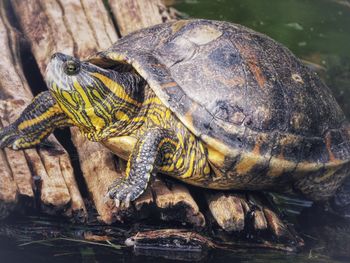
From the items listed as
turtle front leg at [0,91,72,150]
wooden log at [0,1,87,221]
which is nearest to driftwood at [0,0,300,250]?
wooden log at [0,1,87,221]

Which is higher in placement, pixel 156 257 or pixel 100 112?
pixel 100 112

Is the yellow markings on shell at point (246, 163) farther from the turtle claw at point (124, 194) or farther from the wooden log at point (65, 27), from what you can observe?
the wooden log at point (65, 27)

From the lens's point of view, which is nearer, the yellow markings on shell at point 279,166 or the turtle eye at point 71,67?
the turtle eye at point 71,67

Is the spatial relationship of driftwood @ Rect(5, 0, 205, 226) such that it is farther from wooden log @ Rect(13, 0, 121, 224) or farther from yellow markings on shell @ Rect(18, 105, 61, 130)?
yellow markings on shell @ Rect(18, 105, 61, 130)

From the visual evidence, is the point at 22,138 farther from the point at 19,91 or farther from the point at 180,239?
the point at 180,239

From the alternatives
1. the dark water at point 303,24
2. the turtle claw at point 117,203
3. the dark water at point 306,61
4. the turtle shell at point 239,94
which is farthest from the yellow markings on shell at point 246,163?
the dark water at point 303,24

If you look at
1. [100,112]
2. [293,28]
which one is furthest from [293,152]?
[293,28]

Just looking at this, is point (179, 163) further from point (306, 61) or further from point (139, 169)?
point (306, 61)
